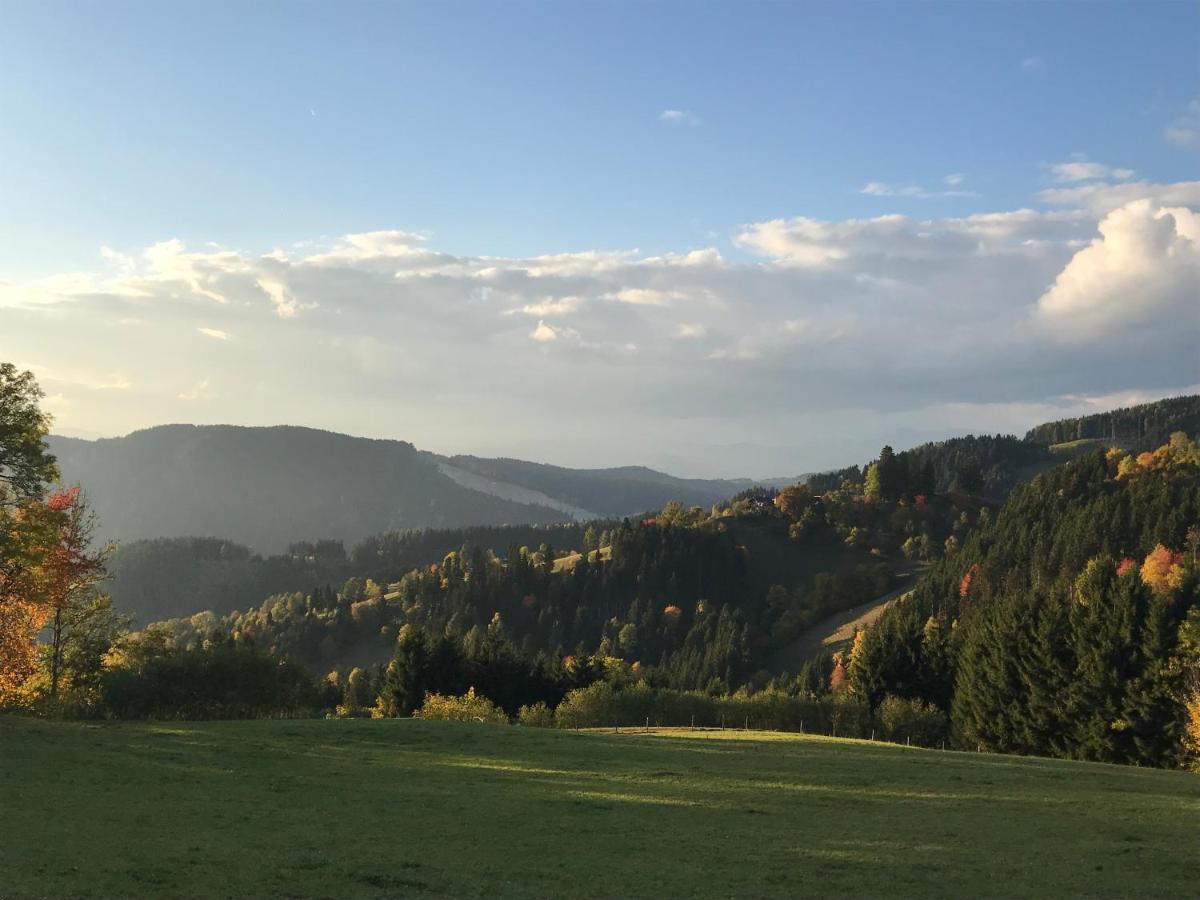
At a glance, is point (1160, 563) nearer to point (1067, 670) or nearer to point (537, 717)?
point (1067, 670)

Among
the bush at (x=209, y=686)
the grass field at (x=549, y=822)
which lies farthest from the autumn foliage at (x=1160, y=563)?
the bush at (x=209, y=686)

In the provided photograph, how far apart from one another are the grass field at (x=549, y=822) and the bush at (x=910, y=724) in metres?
41.5

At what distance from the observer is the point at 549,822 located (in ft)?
99.0

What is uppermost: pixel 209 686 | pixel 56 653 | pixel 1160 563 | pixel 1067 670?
pixel 1160 563

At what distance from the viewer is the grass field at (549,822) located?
2250 centimetres

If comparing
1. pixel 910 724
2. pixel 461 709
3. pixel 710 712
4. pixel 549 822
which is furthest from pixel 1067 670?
pixel 549 822

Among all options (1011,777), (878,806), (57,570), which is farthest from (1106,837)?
(57,570)

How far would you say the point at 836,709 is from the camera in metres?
94.7

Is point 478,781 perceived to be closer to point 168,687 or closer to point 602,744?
point 602,744

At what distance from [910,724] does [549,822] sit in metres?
69.8

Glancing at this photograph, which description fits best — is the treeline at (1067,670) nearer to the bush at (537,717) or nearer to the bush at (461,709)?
the bush at (537,717)

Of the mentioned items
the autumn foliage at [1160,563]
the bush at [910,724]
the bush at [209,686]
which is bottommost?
the bush at [910,724]

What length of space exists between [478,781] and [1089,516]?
19451cm

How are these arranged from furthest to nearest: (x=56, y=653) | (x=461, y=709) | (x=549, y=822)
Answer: (x=461, y=709), (x=56, y=653), (x=549, y=822)
